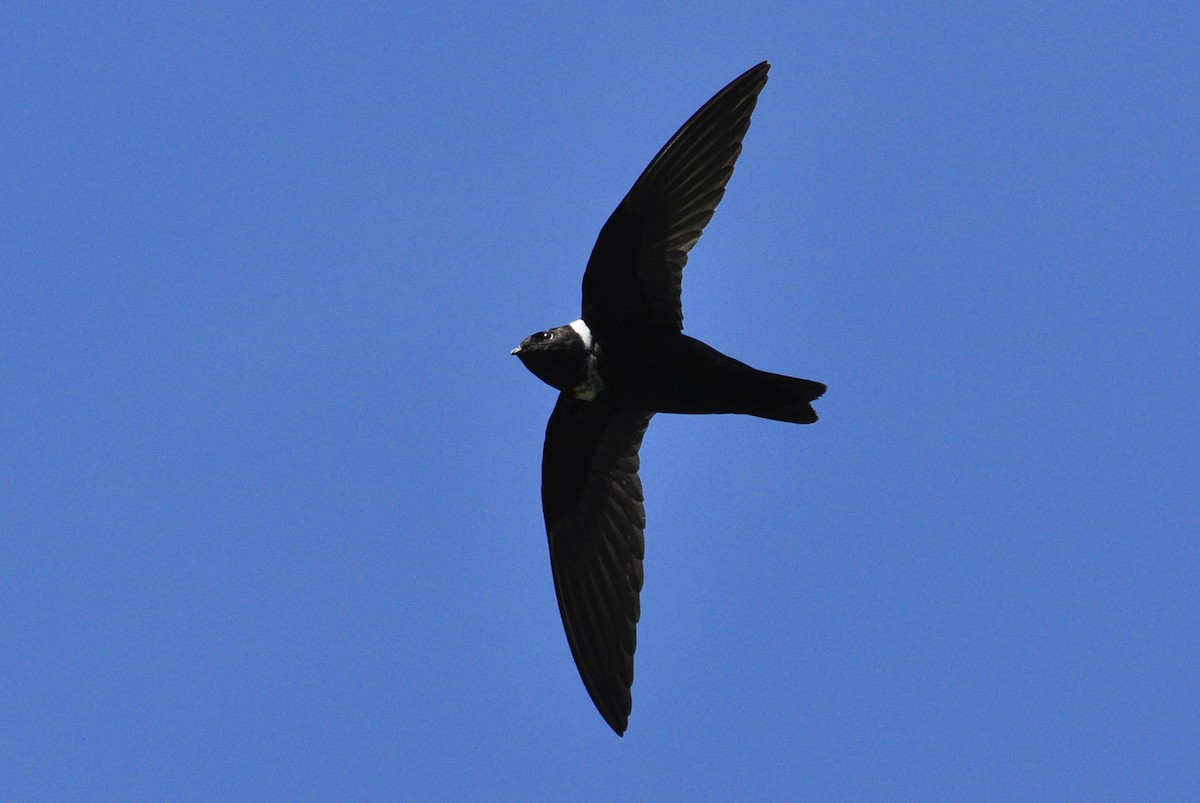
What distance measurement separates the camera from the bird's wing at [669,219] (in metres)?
10.0

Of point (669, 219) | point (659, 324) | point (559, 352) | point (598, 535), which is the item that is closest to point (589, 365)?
point (559, 352)

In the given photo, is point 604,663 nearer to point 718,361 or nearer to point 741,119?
A: point 718,361

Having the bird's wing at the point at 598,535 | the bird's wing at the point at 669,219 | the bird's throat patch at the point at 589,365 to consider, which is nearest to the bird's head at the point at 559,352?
the bird's throat patch at the point at 589,365

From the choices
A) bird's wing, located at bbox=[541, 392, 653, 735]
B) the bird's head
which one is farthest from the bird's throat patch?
bird's wing, located at bbox=[541, 392, 653, 735]

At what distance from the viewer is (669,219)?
33.0 ft

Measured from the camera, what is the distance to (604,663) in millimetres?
10688

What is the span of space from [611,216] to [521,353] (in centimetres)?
100

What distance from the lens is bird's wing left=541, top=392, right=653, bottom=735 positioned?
35.0 feet

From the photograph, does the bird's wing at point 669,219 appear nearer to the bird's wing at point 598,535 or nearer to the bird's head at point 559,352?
the bird's head at point 559,352

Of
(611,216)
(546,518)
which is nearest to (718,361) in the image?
(611,216)

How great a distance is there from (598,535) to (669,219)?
7.32 ft

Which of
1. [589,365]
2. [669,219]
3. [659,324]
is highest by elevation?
[669,219]

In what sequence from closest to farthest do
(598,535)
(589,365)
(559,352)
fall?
(559,352), (589,365), (598,535)

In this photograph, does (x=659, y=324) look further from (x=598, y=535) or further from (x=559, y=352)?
(x=598, y=535)
